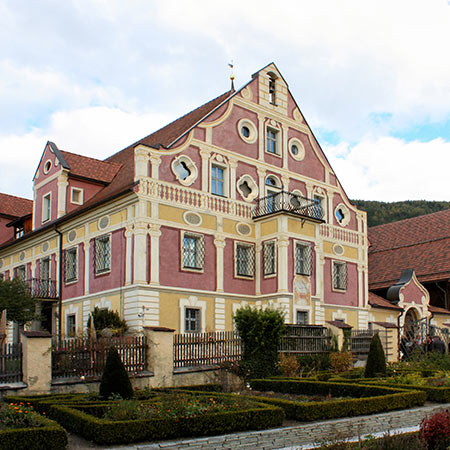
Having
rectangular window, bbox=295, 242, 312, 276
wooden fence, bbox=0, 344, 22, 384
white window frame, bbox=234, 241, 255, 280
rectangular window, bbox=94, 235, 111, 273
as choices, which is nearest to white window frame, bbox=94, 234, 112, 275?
rectangular window, bbox=94, 235, 111, 273

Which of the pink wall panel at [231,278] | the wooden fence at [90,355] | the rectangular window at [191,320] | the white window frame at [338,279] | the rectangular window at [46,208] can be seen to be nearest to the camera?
the wooden fence at [90,355]

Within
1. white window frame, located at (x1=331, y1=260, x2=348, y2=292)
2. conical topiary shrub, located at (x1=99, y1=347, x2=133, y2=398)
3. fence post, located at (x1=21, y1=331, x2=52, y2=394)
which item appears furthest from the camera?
white window frame, located at (x1=331, y1=260, x2=348, y2=292)

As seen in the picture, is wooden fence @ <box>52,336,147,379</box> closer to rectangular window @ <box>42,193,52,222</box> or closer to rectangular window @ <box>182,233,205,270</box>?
rectangular window @ <box>182,233,205,270</box>

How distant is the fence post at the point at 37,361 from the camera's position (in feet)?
55.5

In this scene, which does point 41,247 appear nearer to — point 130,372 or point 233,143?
point 233,143

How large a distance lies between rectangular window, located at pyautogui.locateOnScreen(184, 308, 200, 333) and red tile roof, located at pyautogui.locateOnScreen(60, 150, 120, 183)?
8.52 m

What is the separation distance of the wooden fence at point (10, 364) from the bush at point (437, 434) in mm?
10470

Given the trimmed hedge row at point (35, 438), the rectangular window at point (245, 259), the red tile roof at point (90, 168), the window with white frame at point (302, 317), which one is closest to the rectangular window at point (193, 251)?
the rectangular window at point (245, 259)

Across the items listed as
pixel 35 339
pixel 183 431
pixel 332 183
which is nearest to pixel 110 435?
pixel 183 431

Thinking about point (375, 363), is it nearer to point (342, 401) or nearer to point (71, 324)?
point (342, 401)

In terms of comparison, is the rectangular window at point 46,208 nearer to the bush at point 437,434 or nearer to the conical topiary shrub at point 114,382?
the conical topiary shrub at point 114,382

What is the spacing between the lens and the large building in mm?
27188

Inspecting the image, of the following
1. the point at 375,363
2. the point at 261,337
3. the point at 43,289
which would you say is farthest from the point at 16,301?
the point at 375,363

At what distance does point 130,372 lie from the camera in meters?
19.2
